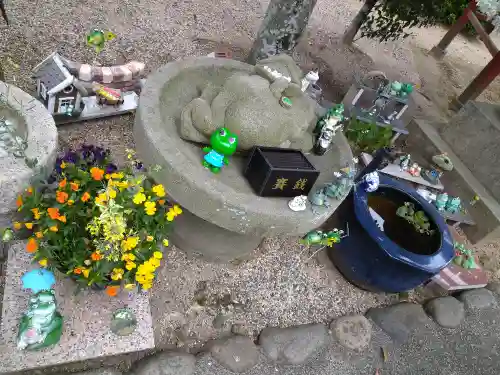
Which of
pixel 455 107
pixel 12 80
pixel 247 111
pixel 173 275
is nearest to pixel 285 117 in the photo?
pixel 247 111

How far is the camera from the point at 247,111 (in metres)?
2.73

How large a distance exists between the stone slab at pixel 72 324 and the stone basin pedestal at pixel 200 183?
675mm

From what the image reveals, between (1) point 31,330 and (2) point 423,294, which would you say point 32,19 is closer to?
(1) point 31,330

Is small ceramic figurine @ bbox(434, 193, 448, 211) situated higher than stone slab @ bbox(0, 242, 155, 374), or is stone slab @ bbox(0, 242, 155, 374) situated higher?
small ceramic figurine @ bbox(434, 193, 448, 211)

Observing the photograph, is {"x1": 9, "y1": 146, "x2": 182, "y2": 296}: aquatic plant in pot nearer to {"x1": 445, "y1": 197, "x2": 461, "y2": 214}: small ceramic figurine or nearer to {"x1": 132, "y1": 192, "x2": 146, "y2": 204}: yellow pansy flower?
{"x1": 132, "y1": 192, "x2": 146, "y2": 204}: yellow pansy flower

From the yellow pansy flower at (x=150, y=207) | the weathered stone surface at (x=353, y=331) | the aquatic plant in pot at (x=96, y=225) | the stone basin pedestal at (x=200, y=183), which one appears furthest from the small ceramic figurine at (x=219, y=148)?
the weathered stone surface at (x=353, y=331)

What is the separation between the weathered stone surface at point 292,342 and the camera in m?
2.96

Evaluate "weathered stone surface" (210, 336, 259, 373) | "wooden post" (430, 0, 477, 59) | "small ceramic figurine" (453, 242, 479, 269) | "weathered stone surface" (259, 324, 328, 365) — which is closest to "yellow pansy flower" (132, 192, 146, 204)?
"weathered stone surface" (210, 336, 259, 373)

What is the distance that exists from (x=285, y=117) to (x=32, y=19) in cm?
302

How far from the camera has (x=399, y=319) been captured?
346 cm

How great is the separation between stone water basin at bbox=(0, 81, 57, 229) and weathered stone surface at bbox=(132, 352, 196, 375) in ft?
3.74

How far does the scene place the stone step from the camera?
423 centimetres

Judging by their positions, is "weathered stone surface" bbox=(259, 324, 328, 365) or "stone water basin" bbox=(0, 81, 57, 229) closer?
"stone water basin" bbox=(0, 81, 57, 229)

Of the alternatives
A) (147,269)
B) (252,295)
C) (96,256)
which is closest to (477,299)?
(252,295)
